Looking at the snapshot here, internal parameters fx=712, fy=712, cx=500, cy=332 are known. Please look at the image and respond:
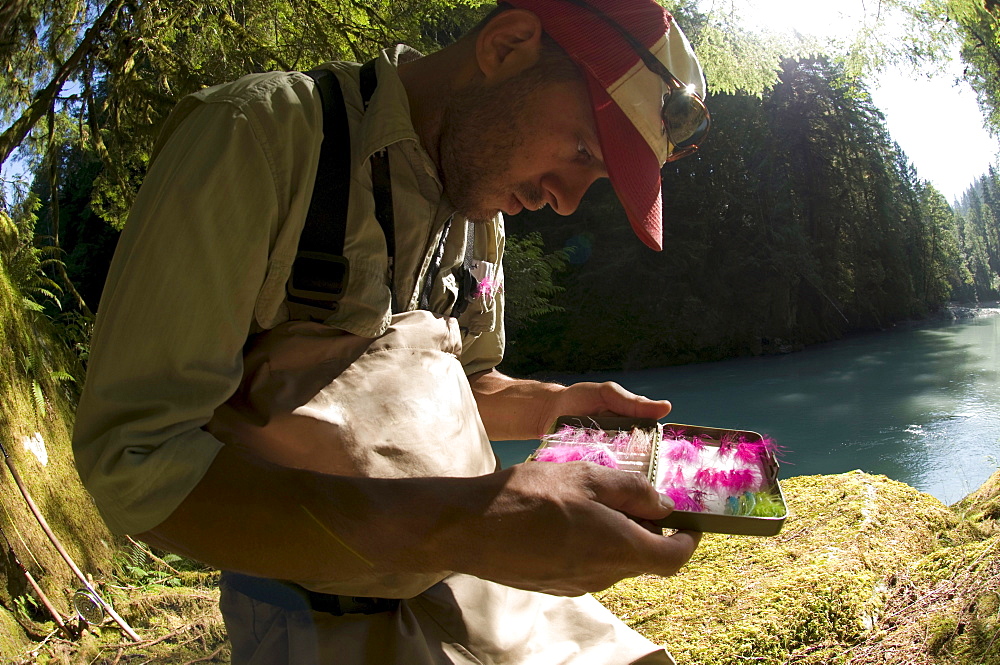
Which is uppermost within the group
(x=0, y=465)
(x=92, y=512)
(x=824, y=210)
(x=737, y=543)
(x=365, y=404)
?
(x=824, y=210)

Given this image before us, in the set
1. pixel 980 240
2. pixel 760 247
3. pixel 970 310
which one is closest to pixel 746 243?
pixel 760 247

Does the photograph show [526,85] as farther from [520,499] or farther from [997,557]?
[997,557]

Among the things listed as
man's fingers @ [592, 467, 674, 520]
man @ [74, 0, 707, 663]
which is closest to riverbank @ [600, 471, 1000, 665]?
man @ [74, 0, 707, 663]

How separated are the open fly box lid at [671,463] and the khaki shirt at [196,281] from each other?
653 millimetres

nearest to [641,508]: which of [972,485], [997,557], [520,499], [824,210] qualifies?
[520,499]

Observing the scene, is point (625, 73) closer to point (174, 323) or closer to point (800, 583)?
point (174, 323)

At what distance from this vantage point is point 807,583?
2408mm

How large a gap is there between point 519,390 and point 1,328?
2966 mm

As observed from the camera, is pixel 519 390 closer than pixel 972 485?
Yes

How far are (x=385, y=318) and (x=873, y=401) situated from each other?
917 centimetres

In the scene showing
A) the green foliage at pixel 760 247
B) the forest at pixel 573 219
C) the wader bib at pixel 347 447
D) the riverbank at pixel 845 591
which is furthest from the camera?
the green foliage at pixel 760 247

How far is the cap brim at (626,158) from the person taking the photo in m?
1.40

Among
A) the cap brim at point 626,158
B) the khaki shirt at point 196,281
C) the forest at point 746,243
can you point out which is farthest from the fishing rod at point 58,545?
the forest at point 746,243

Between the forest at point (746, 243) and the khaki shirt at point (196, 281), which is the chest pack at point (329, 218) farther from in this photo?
the forest at point (746, 243)
